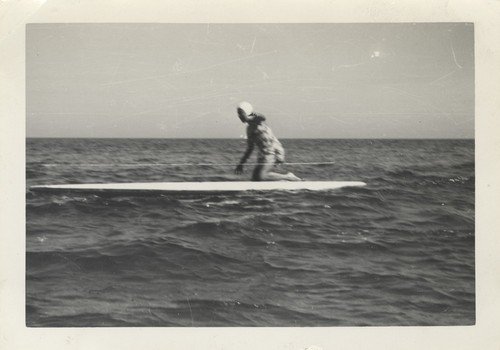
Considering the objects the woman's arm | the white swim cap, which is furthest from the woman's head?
the woman's arm

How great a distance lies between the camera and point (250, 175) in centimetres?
271

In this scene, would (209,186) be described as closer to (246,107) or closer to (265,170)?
(265,170)

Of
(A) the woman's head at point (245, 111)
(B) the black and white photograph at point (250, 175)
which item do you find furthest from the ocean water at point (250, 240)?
(A) the woman's head at point (245, 111)

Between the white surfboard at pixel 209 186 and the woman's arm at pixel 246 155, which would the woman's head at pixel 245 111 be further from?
the white surfboard at pixel 209 186

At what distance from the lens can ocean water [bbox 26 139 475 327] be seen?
102 inches

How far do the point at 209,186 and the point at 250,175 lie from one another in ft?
0.70

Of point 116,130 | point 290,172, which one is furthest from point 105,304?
point 290,172

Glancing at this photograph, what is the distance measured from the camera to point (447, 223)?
266cm

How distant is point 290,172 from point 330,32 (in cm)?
72

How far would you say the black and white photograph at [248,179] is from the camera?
8.54ft

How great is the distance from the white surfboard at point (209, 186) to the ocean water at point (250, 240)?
3cm

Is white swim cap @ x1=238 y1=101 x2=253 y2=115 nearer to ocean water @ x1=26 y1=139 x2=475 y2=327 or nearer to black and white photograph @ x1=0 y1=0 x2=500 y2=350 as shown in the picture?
black and white photograph @ x1=0 y1=0 x2=500 y2=350

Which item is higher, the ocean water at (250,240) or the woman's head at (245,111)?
the woman's head at (245,111)

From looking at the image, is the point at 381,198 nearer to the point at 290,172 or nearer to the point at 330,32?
the point at 290,172
